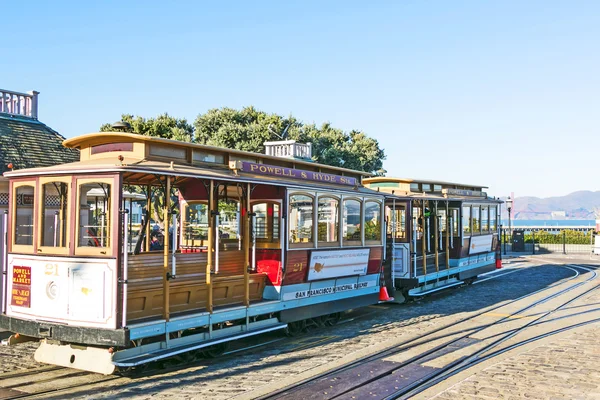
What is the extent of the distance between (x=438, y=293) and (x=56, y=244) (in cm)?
1316

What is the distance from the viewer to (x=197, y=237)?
39.4 ft

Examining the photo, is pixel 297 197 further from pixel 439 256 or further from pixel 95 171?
pixel 439 256

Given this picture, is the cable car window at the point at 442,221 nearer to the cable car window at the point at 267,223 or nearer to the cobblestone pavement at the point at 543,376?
the cobblestone pavement at the point at 543,376

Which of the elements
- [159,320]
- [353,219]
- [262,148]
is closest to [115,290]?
[159,320]

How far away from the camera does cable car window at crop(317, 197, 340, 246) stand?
12266 millimetres

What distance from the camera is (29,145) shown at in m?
15.8

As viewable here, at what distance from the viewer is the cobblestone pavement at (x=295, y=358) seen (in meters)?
8.04

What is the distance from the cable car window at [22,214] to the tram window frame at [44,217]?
0.99 feet

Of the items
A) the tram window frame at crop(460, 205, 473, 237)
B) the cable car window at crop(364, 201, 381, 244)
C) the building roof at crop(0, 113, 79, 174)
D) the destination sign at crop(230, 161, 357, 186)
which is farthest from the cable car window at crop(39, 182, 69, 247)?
the tram window frame at crop(460, 205, 473, 237)

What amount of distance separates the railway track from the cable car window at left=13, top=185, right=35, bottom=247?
4.72m

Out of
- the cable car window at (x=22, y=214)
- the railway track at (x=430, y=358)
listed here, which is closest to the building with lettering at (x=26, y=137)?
the cable car window at (x=22, y=214)

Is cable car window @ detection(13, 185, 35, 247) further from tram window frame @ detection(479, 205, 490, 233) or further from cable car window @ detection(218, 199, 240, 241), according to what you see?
tram window frame @ detection(479, 205, 490, 233)

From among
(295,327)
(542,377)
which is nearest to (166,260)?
(295,327)

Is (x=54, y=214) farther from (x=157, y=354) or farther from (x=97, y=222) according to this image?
(x=157, y=354)
